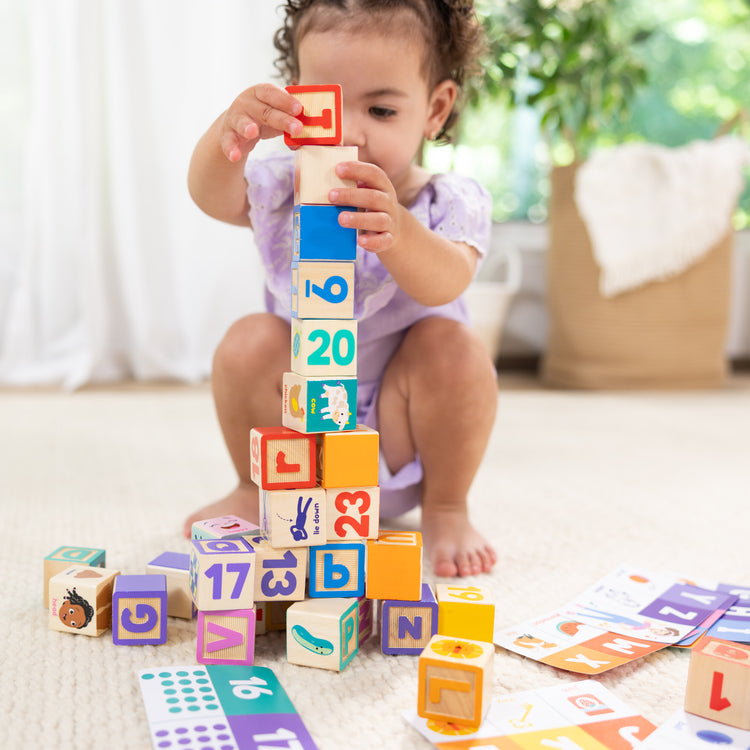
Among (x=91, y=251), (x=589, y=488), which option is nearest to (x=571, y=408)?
(x=589, y=488)

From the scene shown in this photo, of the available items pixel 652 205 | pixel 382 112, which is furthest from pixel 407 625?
pixel 652 205

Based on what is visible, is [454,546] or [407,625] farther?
[454,546]

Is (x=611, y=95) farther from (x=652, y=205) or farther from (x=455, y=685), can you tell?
(x=455, y=685)

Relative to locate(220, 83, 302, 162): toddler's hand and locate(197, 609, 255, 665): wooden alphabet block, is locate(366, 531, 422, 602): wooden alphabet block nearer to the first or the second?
locate(197, 609, 255, 665): wooden alphabet block

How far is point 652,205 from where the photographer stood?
2.31m

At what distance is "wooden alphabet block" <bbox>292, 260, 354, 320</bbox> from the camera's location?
26.8 inches

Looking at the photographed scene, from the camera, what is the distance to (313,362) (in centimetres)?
69

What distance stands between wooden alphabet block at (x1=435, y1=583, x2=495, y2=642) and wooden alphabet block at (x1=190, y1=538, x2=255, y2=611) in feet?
0.54

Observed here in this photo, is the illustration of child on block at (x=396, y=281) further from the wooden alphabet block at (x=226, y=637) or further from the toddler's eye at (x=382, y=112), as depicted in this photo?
the wooden alphabet block at (x=226, y=637)

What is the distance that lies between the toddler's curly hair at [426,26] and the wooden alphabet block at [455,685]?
67 cm

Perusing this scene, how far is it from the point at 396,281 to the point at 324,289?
0.19 metres

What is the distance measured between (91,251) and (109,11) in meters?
0.60

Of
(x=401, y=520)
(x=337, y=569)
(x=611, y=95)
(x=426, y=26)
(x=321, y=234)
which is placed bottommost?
(x=401, y=520)

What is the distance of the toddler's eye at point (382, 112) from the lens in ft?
2.98
